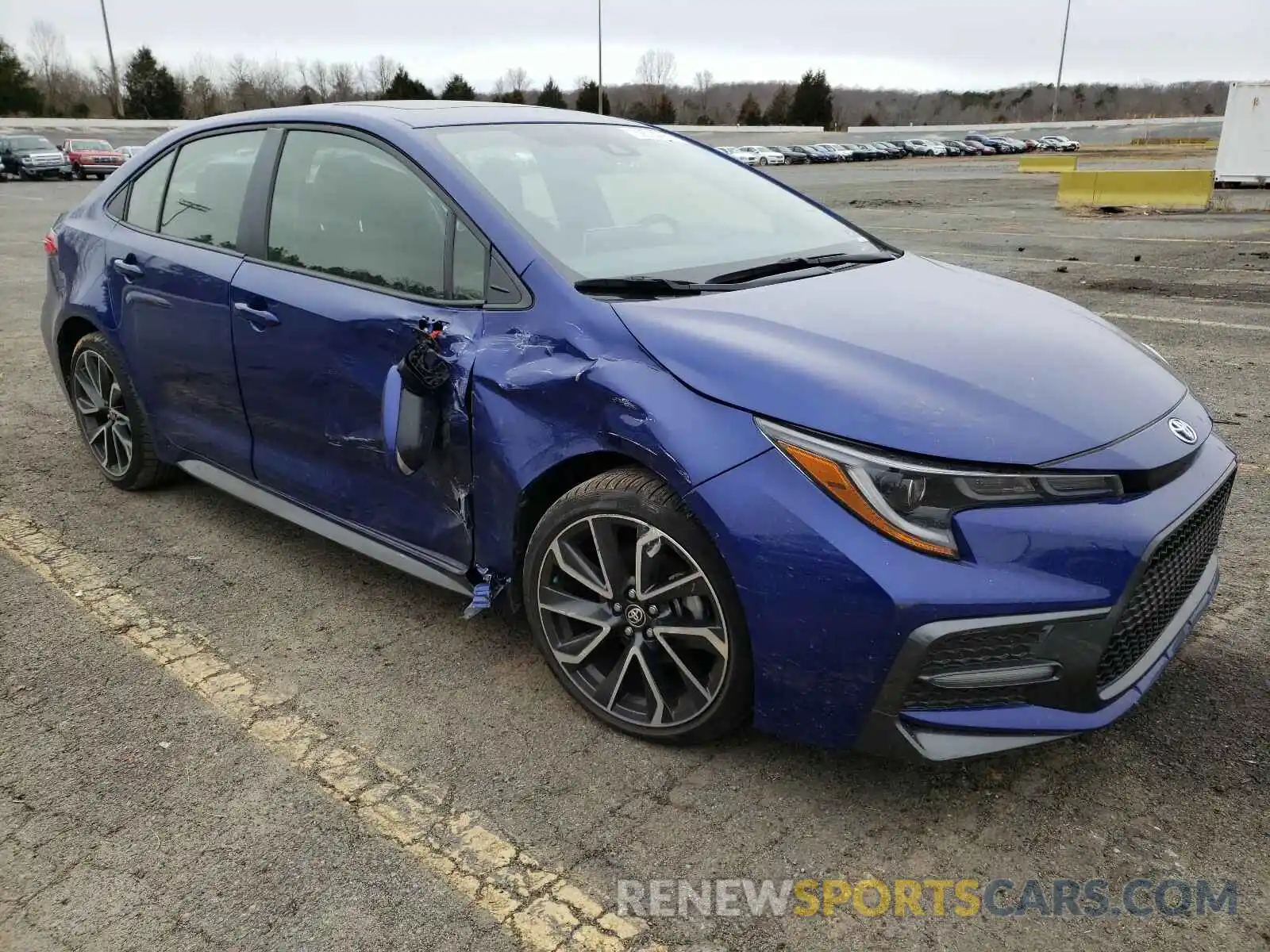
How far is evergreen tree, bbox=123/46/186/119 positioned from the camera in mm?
69062

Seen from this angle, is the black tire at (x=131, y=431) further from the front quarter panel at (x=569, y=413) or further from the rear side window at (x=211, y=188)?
the front quarter panel at (x=569, y=413)

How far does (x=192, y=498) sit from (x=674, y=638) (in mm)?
2937

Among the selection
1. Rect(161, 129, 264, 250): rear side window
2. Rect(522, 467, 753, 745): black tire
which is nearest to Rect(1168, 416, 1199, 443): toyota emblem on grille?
Rect(522, 467, 753, 745): black tire

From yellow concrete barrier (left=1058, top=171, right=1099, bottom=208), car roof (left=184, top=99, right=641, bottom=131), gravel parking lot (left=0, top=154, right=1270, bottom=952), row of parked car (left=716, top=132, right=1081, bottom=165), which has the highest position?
car roof (left=184, top=99, right=641, bottom=131)

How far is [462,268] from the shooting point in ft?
9.78

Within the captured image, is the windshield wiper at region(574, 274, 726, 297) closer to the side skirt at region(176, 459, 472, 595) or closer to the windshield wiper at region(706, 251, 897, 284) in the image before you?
the windshield wiper at region(706, 251, 897, 284)

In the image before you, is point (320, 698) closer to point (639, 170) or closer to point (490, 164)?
point (490, 164)

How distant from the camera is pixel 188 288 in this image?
3.84m

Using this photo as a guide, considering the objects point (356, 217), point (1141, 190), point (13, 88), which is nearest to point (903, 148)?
point (1141, 190)

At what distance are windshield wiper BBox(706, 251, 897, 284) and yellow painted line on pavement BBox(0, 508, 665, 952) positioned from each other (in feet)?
5.39

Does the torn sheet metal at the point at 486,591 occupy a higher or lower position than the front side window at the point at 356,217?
lower

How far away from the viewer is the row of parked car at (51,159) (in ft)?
109

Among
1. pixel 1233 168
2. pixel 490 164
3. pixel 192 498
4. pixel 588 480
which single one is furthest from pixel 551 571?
pixel 1233 168

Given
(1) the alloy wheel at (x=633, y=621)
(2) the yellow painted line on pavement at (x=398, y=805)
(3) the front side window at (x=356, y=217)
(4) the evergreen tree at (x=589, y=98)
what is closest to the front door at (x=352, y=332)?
(3) the front side window at (x=356, y=217)
